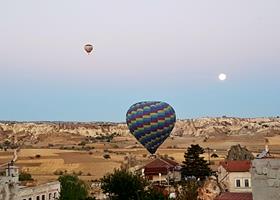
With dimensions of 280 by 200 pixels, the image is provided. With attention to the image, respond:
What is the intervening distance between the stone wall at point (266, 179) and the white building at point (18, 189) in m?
24.8

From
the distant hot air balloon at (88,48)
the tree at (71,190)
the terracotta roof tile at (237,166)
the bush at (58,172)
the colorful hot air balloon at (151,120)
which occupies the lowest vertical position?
the tree at (71,190)

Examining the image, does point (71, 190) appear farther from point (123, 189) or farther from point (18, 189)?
point (18, 189)

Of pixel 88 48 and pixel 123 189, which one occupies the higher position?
pixel 88 48

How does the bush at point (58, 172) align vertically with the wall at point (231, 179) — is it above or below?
above

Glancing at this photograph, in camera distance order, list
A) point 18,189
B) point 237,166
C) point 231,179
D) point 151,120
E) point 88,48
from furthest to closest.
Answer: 1. point 88,48
2. point 151,120
3. point 237,166
4. point 231,179
5. point 18,189

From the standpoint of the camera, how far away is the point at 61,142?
516 ft

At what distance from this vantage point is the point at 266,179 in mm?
12133

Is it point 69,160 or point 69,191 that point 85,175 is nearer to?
point 69,160

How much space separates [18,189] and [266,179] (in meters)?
26.3

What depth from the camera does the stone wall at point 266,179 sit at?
1191 cm

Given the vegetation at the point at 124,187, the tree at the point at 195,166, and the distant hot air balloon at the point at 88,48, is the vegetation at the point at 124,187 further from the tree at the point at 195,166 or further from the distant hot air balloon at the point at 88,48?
the distant hot air balloon at the point at 88,48

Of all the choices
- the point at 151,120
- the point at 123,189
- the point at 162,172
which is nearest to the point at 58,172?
the point at 162,172

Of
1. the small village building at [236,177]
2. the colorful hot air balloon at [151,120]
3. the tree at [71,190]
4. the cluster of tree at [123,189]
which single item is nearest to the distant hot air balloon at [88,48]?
the colorful hot air balloon at [151,120]

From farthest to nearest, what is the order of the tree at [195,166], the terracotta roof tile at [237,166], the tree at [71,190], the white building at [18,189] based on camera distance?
the tree at [195,166] < the terracotta roof tile at [237,166] < the tree at [71,190] < the white building at [18,189]
